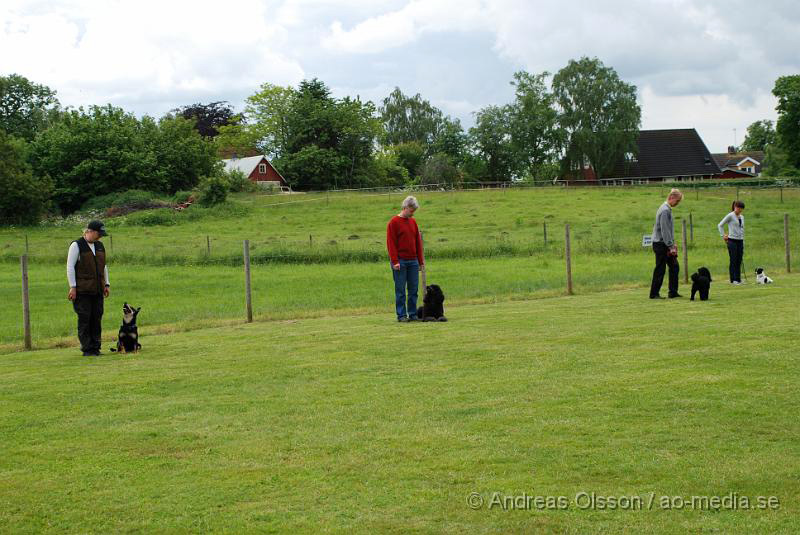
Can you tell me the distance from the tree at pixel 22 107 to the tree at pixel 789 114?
74.0 metres

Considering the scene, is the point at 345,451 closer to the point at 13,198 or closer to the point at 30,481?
the point at 30,481

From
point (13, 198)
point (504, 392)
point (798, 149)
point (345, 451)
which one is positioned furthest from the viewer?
point (798, 149)

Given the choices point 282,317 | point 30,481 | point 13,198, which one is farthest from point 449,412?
point 13,198

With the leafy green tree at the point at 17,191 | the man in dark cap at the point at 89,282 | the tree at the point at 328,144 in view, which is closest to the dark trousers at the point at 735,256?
the man in dark cap at the point at 89,282

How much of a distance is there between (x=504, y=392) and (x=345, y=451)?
2289mm

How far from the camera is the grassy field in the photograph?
20.7m

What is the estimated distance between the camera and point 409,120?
380 ft

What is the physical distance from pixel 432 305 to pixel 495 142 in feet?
279

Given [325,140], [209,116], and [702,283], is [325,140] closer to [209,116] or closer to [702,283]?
[209,116]

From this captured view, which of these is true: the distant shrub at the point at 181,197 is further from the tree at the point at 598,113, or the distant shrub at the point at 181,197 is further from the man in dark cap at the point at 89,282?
the man in dark cap at the point at 89,282

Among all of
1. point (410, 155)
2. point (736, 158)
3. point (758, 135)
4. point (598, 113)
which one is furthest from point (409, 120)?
point (758, 135)

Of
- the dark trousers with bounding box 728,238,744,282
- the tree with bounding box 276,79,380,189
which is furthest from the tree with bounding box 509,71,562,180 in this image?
the dark trousers with bounding box 728,238,744,282

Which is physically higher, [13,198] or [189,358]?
[13,198]

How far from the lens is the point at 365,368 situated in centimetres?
1028
